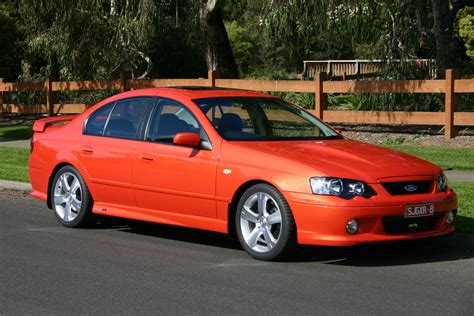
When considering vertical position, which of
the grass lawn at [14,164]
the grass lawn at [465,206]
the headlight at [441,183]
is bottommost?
the grass lawn at [14,164]

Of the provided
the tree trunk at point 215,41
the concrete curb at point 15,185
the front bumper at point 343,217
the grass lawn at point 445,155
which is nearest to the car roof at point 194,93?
the front bumper at point 343,217

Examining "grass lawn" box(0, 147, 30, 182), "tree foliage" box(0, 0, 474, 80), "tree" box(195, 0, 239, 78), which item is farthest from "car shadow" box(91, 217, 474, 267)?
"tree" box(195, 0, 239, 78)

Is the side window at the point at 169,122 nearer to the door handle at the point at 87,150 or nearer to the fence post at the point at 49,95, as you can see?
the door handle at the point at 87,150

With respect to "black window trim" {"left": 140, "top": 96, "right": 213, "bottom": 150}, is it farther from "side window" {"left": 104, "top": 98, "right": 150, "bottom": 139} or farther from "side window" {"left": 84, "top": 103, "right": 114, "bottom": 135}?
"side window" {"left": 84, "top": 103, "right": 114, "bottom": 135}

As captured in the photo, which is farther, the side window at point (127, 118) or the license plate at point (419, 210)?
the side window at point (127, 118)

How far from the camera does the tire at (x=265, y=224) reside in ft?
25.7

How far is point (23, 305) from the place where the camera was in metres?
6.61

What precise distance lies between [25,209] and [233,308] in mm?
5680

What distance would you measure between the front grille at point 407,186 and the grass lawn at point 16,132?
15.7 metres

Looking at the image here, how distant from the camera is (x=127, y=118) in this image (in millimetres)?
9602

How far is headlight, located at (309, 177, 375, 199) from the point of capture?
7.62 metres

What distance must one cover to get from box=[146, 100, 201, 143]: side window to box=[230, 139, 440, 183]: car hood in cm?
74

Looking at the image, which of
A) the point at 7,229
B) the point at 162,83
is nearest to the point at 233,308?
the point at 7,229

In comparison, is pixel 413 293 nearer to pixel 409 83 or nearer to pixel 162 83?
pixel 409 83
